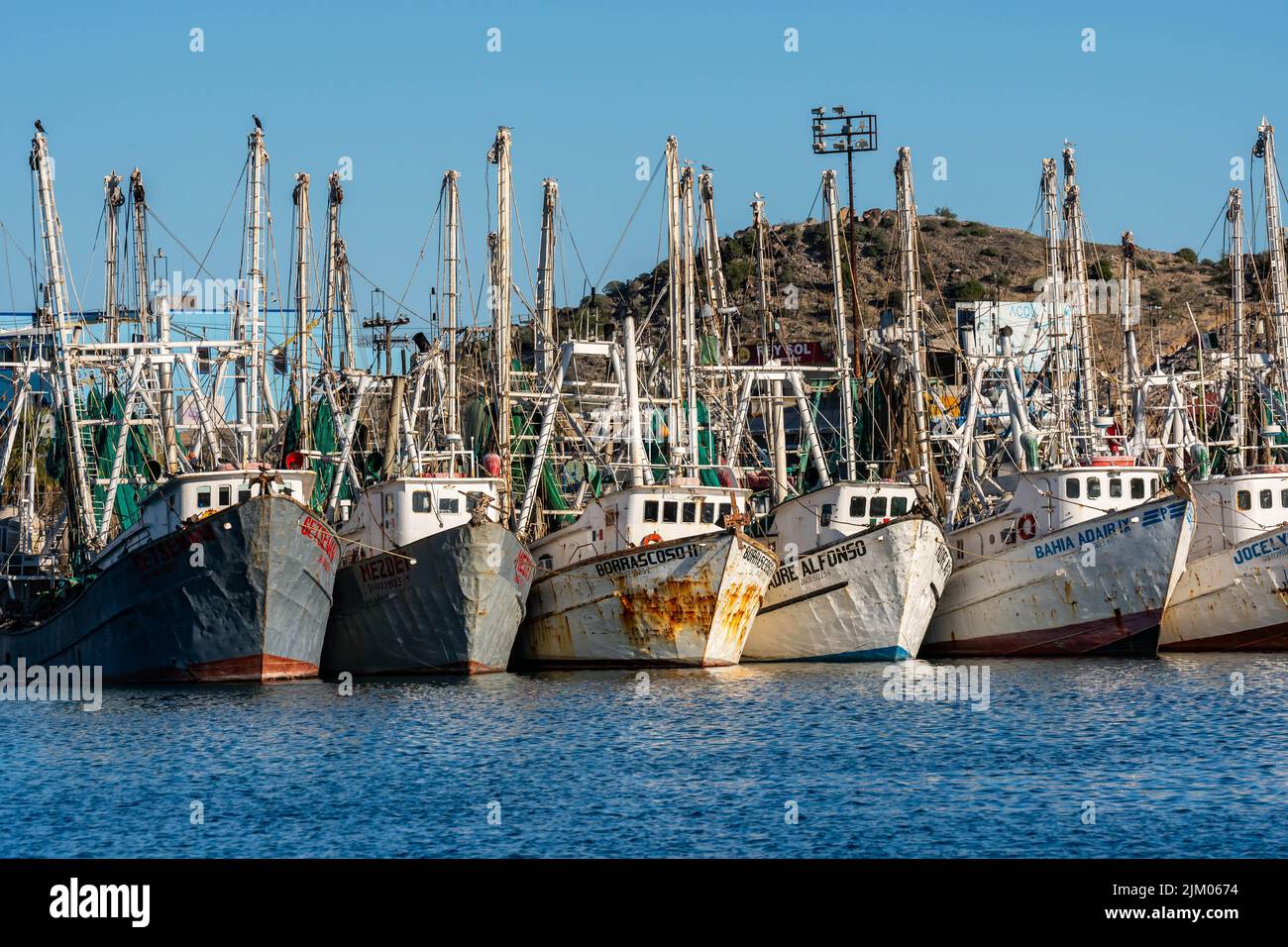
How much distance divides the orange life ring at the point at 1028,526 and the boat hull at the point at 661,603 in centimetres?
789

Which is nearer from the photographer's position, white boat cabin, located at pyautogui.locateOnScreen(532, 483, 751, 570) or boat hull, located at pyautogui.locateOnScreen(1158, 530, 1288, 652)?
white boat cabin, located at pyautogui.locateOnScreen(532, 483, 751, 570)

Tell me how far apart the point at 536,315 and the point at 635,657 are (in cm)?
1396

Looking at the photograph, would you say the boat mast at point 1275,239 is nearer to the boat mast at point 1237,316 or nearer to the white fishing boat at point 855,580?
the boat mast at point 1237,316

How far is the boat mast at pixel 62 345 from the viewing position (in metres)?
51.3

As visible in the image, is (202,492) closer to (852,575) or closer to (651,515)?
(651,515)

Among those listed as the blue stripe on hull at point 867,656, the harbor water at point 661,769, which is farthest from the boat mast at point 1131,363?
the harbor water at point 661,769

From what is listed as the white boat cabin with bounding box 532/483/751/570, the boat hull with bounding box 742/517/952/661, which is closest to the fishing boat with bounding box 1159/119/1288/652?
the boat hull with bounding box 742/517/952/661

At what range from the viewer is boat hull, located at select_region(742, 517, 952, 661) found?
163ft

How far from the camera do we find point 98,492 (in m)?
59.5

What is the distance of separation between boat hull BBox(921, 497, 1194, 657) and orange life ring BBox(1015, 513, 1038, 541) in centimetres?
57

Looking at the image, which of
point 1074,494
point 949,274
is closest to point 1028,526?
point 1074,494
